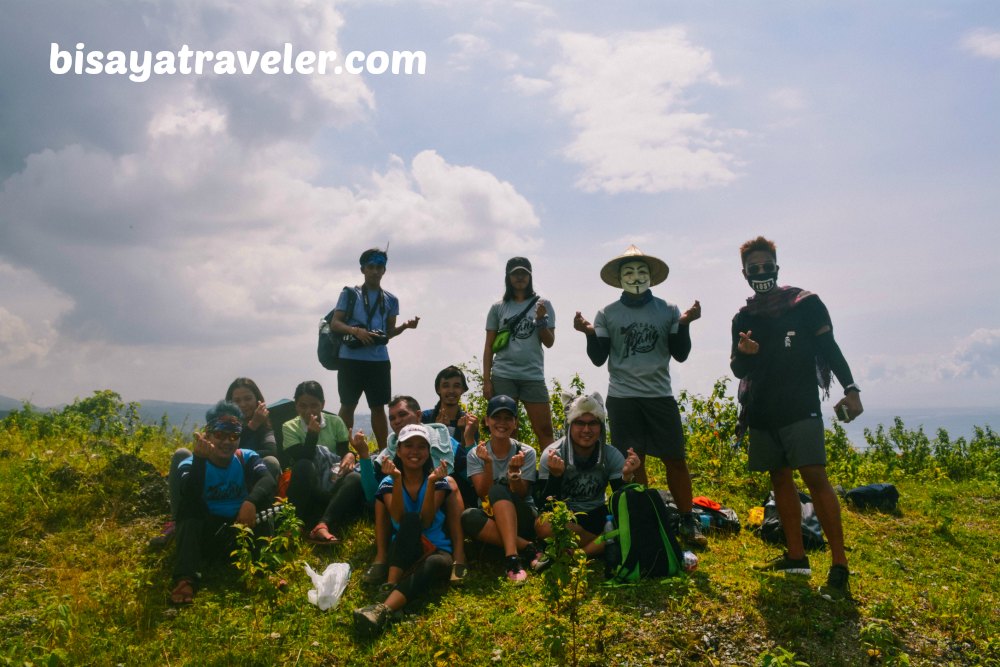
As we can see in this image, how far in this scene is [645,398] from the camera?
6.52 metres

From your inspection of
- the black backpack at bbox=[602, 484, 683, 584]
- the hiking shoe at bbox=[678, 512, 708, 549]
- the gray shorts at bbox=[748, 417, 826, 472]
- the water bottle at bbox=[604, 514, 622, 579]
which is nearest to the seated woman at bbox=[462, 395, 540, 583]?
the water bottle at bbox=[604, 514, 622, 579]

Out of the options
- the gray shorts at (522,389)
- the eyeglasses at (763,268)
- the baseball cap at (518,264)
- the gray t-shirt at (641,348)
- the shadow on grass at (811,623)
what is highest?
the baseball cap at (518,264)

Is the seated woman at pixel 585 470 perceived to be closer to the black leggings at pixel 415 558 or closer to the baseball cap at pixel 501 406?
the baseball cap at pixel 501 406

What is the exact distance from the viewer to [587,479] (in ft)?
20.7

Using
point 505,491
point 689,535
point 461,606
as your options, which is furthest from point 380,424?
point 689,535

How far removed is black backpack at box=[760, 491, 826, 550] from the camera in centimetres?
686

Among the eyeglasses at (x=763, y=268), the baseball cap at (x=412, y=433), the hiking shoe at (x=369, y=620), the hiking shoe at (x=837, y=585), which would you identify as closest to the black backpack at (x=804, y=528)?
the hiking shoe at (x=837, y=585)

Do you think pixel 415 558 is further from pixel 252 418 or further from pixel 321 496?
pixel 252 418

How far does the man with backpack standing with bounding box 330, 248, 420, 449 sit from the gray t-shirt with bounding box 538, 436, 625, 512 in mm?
2721

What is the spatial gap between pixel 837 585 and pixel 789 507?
29.1 inches

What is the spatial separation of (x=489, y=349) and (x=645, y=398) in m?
2.09

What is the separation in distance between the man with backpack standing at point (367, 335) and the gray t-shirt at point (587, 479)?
2.72 meters

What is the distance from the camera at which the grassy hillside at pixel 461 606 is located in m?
4.62

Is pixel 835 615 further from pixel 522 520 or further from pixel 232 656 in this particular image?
pixel 232 656
